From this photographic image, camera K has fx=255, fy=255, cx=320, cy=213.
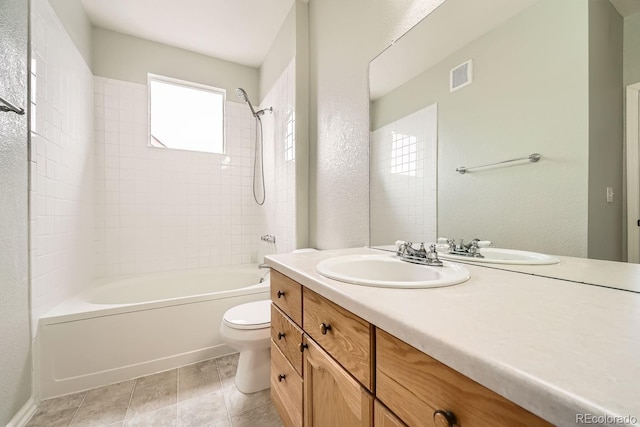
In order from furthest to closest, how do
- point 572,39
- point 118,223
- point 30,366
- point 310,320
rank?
point 118,223 → point 30,366 → point 310,320 → point 572,39

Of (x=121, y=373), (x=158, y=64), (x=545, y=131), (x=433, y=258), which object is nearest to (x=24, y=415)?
(x=121, y=373)

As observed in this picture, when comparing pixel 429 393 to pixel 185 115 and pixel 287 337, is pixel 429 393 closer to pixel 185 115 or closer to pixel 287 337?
pixel 287 337

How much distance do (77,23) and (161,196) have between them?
144 cm

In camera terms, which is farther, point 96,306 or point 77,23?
point 77,23

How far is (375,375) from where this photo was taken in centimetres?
56

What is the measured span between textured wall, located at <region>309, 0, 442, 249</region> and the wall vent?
0.38 meters

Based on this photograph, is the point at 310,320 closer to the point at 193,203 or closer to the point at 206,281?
the point at 206,281

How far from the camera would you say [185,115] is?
274 centimetres

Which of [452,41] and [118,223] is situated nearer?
[452,41]

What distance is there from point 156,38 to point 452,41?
8.86ft

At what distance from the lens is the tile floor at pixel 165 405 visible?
1.26 meters

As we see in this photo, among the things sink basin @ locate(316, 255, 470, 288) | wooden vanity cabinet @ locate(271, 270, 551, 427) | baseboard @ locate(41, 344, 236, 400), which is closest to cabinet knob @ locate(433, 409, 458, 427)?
wooden vanity cabinet @ locate(271, 270, 551, 427)

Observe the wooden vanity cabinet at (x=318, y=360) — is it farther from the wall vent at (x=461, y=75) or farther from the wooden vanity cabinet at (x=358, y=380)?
the wall vent at (x=461, y=75)

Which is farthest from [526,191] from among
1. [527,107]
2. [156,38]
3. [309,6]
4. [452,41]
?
[156,38]
